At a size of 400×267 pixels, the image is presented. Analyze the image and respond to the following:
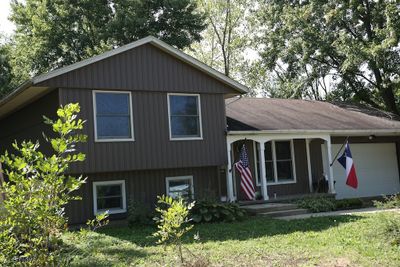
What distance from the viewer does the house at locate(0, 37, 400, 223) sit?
593 inches

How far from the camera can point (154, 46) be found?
1636cm

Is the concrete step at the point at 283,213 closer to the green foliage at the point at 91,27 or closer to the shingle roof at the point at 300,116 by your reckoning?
the shingle roof at the point at 300,116

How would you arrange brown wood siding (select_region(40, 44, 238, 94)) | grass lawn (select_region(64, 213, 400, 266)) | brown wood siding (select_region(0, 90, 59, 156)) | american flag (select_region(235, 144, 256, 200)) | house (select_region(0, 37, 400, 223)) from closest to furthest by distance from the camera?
1. grass lawn (select_region(64, 213, 400, 266))
2. brown wood siding (select_region(40, 44, 238, 94))
3. house (select_region(0, 37, 400, 223))
4. brown wood siding (select_region(0, 90, 59, 156))
5. american flag (select_region(235, 144, 256, 200))

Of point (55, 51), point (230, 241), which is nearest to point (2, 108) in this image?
point (230, 241)

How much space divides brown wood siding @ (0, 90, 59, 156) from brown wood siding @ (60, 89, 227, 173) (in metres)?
1.36

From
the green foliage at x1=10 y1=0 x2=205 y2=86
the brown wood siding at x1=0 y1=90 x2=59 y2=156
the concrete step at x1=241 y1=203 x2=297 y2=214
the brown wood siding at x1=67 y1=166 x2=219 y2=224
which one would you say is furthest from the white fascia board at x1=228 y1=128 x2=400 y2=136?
the green foliage at x1=10 y1=0 x2=205 y2=86

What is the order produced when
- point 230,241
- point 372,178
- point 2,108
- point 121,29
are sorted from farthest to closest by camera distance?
point 121,29 → point 372,178 → point 2,108 → point 230,241

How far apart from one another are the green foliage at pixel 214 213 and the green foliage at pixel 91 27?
706 inches

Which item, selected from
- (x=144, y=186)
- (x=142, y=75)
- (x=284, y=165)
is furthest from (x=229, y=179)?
(x=142, y=75)

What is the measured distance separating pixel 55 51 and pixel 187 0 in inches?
372

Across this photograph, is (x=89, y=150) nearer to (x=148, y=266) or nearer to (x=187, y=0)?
(x=148, y=266)

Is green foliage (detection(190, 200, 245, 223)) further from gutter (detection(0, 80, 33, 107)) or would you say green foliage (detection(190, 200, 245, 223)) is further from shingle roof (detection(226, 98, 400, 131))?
gutter (detection(0, 80, 33, 107))

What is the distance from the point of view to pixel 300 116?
21422mm

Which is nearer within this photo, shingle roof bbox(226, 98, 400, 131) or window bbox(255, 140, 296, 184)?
shingle roof bbox(226, 98, 400, 131)
